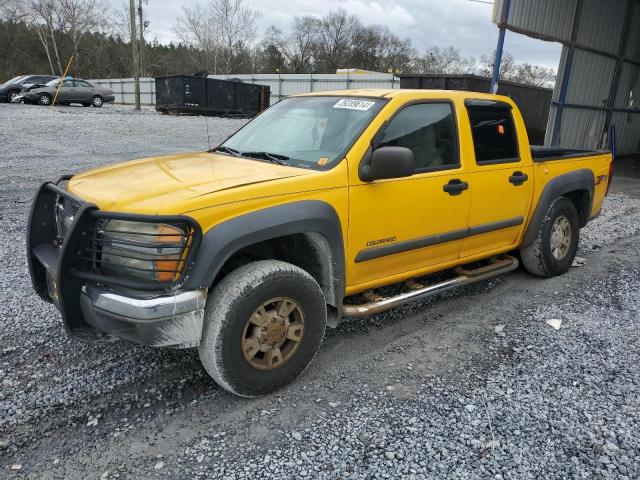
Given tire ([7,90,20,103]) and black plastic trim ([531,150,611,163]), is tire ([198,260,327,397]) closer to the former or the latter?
black plastic trim ([531,150,611,163])

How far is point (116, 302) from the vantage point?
2.56 meters

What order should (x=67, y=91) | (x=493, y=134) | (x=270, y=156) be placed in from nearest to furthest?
(x=270, y=156), (x=493, y=134), (x=67, y=91)

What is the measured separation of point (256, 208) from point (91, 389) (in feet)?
4.86

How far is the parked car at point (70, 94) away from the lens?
2416 cm

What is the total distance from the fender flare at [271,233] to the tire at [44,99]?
2566 cm

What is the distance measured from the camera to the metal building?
12409mm

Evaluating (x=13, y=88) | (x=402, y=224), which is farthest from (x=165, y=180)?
(x=13, y=88)

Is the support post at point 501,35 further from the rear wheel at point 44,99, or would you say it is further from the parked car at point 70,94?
the rear wheel at point 44,99

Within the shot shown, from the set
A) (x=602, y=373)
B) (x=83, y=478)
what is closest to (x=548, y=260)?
(x=602, y=373)

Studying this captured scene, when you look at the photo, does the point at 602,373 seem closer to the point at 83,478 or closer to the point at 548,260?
the point at 548,260

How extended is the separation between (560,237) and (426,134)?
2285mm

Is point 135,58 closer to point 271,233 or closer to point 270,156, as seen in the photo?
point 270,156

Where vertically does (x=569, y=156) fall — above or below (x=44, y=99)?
above

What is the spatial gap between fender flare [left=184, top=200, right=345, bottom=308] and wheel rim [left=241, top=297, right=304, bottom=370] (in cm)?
36
